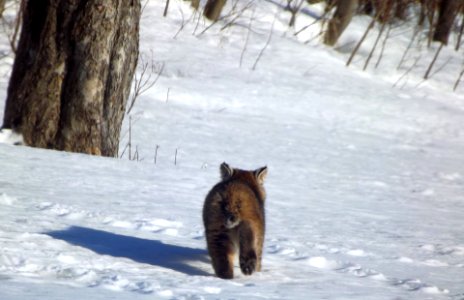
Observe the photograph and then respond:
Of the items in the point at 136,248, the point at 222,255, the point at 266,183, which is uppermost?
the point at 222,255

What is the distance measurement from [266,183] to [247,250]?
4521 mm

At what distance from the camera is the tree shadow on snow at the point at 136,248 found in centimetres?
502

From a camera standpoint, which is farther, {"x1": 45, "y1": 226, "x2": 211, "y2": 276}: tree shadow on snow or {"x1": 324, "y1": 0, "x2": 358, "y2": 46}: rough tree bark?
{"x1": 324, "y1": 0, "x2": 358, "y2": 46}: rough tree bark

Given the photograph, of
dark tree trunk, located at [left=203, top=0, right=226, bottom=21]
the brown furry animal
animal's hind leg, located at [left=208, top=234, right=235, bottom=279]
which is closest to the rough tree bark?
dark tree trunk, located at [left=203, top=0, right=226, bottom=21]

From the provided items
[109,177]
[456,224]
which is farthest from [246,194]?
[456,224]

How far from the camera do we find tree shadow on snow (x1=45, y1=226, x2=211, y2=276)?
5016mm

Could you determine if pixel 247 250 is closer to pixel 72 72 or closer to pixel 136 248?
pixel 136 248

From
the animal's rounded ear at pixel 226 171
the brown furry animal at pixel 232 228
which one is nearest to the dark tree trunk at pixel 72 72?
the animal's rounded ear at pixel 226 171

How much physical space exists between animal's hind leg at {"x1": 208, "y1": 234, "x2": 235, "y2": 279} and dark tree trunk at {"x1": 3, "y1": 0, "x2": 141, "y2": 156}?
3.89 meters

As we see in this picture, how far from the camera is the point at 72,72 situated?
8375mm

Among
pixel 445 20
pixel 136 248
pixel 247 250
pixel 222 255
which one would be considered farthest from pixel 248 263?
pixel 445 20

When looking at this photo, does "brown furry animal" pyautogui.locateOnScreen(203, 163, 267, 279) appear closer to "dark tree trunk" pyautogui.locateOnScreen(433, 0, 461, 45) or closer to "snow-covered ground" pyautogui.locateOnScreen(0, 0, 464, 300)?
"snow-covered ground" pyautogui.locateOnScreen(0, 0, 464, 300)

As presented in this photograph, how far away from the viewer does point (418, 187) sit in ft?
34.5

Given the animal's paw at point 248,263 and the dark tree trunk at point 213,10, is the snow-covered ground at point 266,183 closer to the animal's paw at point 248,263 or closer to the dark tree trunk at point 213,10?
the animal's paw at point 248,263
